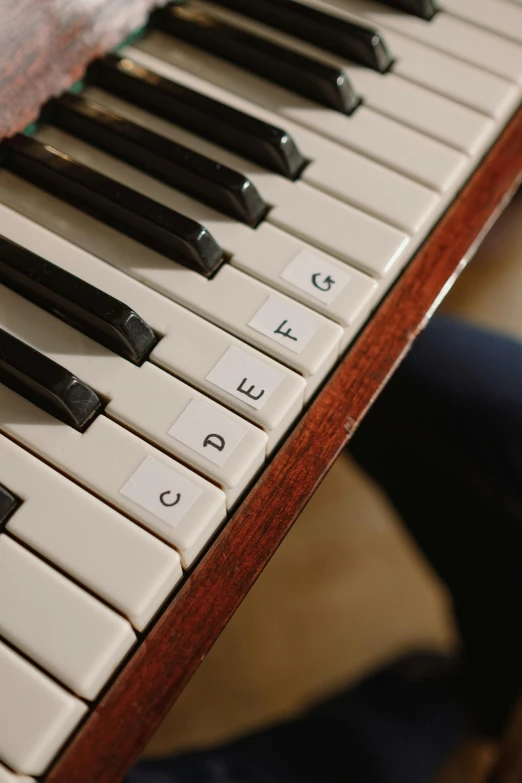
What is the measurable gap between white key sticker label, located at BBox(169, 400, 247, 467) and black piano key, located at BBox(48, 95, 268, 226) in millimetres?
217

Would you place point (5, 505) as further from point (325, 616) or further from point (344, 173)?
point (325, 616)

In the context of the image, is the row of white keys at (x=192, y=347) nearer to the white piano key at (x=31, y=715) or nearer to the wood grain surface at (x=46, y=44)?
the wood grain surface at (x=46, y=44)

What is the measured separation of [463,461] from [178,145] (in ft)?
1.66

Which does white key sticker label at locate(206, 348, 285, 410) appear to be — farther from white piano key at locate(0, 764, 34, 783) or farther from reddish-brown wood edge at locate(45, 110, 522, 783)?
white piano key at locate(0, 764, 34, 783)

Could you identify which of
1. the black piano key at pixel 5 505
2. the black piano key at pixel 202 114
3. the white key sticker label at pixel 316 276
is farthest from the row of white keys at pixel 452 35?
the black piano key at pixel 5 505

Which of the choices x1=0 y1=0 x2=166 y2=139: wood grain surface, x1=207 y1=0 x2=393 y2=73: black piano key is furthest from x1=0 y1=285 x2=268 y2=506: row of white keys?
x1=207 y1=0 x2=393 y2=73: black piano key

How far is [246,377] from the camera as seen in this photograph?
2.04 ft

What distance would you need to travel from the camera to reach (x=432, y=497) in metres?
0.98

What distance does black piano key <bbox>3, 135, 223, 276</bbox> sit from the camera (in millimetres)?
676

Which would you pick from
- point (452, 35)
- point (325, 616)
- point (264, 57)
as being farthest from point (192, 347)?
point (325, 616)

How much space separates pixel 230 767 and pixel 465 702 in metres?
0.45

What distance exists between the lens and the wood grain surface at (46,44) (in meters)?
0.69

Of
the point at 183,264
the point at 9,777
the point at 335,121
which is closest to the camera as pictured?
the point at 9,777

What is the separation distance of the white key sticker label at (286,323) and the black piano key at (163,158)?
11 centimetres
